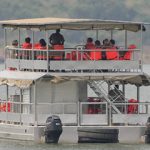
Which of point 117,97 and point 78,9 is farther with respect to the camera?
point 78,9

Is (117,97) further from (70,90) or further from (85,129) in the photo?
(85,129)

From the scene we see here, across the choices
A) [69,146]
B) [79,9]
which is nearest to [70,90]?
[69,146]

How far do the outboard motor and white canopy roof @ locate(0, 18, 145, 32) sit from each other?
360 centimetres

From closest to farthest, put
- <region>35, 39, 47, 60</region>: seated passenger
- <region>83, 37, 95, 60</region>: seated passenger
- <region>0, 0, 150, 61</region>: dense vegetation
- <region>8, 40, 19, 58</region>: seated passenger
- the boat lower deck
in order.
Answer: the boat lower deck < <region>35, 39, 47, 60</region>: seated passenger < <region>83, 37, 95, 60</region>: seated passenger < <region>8, 40, 19, 58</region>: seated passenger < <region>0, 0, 150, 61</region>: dense vegetation

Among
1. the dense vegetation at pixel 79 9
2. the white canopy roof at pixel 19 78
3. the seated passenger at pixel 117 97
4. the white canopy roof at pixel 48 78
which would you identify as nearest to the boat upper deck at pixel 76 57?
the white canopy roof at pixel 48 78

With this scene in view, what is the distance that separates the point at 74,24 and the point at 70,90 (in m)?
2.60

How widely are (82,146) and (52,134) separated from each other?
1203 millimetres

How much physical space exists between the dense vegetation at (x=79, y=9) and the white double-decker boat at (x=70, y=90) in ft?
419

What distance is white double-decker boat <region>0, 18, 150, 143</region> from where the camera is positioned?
49188mm

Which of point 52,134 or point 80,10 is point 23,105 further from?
point 80,10

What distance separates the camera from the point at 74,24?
50.0m

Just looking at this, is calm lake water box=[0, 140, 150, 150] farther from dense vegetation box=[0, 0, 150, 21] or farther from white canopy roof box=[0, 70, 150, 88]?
dense vegetation box=[0, 0, 150, 21]

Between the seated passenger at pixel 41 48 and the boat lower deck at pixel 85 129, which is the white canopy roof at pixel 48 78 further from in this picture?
the boat lower deck at pixel 85 129

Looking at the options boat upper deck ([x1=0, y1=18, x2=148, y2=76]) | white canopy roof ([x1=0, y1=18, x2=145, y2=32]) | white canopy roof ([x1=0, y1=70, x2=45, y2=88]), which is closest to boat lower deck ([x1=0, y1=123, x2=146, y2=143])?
white canopy roof ([x1=0, y1=70, x2=45, y2=88])
